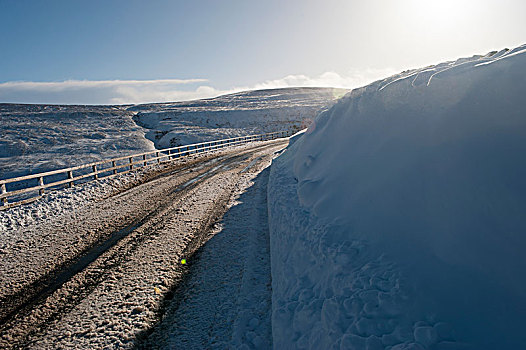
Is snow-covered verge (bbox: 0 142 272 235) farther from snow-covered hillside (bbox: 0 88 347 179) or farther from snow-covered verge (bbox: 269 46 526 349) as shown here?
snow-covered hillside (bbox: 0 88 347 179)

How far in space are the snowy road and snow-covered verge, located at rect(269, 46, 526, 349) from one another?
1.11 m

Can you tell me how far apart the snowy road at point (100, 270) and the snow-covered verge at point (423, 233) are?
3.63 feet

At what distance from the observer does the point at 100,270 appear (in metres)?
5.27

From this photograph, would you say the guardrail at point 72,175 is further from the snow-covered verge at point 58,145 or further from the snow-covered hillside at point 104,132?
the snow-covered hillside at point 104,132

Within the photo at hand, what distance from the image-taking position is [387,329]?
8.73ft

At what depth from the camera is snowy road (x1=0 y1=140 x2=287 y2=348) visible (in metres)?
3.88

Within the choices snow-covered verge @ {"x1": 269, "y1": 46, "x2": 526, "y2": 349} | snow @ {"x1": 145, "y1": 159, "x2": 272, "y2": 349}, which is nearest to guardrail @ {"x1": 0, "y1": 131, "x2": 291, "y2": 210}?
snow @ {"x1": 145, "y1": 159, "x2": 272, "y2": 349}

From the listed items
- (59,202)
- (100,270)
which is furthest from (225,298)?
(59,202)

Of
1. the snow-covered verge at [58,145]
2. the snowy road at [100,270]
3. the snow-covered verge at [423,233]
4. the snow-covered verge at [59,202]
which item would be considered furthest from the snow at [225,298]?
the snow-covered verge at [58,145]

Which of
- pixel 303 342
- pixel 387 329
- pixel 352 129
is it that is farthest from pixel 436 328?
pixel 352 129

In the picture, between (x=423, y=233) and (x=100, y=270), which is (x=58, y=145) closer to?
(x=100, y=270)

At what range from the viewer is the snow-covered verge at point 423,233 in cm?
256

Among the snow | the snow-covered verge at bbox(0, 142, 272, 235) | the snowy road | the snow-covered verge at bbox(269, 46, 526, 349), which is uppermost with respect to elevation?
the snow-covered verge at bbox(269, 46, 526, 349)

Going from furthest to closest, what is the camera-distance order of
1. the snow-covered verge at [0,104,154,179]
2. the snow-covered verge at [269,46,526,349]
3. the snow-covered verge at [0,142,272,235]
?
the snow-covered verge at [0,104,154,179] < the snow-covered verge at [0,142,272,235] < the snow-covered verge at [269,46,526,349]
